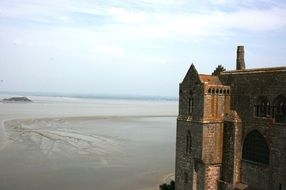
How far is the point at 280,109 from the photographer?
23.3 metres

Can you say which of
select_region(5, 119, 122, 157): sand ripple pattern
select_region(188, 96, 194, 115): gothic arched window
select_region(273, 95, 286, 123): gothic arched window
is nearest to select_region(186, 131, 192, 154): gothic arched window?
select_region(188, 96, 194, 115): gothic arched window

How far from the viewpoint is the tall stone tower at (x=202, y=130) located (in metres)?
26.0

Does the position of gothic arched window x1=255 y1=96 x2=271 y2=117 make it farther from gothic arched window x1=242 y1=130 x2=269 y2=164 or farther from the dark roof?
the dark roof

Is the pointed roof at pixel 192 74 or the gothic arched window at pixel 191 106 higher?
the pointed roof at pixel 192 74

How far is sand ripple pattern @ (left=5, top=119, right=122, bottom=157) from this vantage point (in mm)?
53312

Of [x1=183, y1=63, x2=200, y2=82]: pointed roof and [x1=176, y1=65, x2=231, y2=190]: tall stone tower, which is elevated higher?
[x1=183, y1=63, x2=200, y2=82]: pointed roof

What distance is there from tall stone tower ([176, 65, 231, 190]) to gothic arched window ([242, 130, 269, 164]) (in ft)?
5.24

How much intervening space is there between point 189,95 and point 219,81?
2.19 m

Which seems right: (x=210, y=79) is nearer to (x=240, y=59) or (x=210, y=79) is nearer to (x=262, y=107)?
(x=240, y=59)

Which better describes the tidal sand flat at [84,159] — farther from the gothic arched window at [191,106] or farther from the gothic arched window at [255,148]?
the gothic arched window at [255,148]

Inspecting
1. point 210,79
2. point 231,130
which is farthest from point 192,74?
point 231,130

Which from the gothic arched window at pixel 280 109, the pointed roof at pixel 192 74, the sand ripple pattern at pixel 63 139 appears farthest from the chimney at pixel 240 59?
the sand ripple pattern at pixel 63 139

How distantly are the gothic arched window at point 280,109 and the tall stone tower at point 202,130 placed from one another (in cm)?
379

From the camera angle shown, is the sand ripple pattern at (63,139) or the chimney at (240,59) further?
the sand ripple pattern at (63,139)
